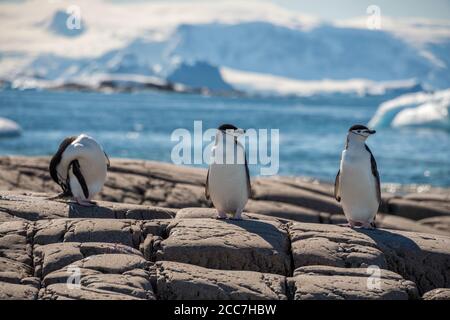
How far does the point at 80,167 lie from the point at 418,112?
42.5 meters

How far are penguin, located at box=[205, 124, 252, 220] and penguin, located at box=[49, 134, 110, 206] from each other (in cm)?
174

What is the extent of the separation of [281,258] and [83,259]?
197 cm

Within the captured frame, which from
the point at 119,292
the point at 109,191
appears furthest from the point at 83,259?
the point at 109,191

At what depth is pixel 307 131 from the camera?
5256 centimetres

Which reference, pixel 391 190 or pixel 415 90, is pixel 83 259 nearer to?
pixel 391 190

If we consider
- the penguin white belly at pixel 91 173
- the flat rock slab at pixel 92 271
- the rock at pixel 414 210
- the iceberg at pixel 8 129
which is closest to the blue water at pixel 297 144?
the iceberg at pixel 8 129

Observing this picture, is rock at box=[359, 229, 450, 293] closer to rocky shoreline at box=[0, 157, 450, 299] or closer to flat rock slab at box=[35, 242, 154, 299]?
rocky shoreline at box=[0, 157, 450, 299]

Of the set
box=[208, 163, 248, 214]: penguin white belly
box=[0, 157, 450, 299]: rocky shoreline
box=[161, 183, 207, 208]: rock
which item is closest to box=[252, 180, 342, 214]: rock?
box=[161, 183, 207, 208]: rock

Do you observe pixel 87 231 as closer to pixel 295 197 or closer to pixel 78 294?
pixel 78 294

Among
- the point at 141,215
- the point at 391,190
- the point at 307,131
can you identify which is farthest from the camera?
the point at 307,131

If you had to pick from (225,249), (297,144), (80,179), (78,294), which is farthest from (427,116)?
(78,294)

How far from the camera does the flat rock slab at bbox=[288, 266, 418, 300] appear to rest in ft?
23.2

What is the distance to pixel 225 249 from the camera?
25.3ft
